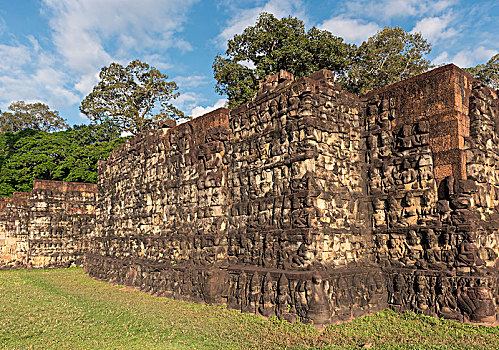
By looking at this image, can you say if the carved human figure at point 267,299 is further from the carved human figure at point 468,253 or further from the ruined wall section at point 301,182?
the carved human figure at point 468,253

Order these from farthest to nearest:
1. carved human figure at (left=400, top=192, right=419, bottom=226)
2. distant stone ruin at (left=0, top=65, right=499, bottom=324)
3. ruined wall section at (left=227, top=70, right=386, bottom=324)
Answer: carved human figure at (left=400, top=192, right=419, bottom=226)
ruined wall section at (left=227, top=70, right=386, bottom=324)
distant stone ruin at (left=0, top=65, right=499, bottom=324)

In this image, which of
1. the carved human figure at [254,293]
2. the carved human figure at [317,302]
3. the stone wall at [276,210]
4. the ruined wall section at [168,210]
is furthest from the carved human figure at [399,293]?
the ruined wall section at [168,210]

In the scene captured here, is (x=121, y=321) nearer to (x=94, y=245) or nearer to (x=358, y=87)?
(x=94, y=245)

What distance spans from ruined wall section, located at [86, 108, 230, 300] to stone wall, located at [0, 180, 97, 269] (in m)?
5.45

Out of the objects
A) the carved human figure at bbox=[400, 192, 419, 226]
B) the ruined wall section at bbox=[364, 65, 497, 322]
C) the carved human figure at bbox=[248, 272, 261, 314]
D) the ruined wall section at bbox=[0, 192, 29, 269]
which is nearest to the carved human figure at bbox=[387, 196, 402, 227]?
the ruined wall section at bbox=[364, 65, 497, 322]

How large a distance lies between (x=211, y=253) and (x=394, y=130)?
5.66m

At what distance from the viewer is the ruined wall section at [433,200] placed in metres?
8.06

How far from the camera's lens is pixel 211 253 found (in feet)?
36.5

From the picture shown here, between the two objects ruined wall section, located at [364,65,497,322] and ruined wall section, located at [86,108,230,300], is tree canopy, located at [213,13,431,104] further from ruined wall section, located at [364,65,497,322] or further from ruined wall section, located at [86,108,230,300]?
ruined wall section, located at [364,65,497,322]

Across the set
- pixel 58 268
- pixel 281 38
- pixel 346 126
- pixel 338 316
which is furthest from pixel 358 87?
pixel 58 268

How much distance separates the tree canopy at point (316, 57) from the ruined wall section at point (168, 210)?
872cm

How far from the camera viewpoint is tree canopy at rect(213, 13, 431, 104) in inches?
897

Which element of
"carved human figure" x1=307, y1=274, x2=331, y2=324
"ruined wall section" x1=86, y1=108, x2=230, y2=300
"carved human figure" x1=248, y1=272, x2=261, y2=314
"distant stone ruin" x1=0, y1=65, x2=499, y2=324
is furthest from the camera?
"ruined wall section" x1=86, y1=108, x2=230, y2=300

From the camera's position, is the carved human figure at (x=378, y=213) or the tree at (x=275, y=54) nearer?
the carved human figure at (x=378, y=213)
